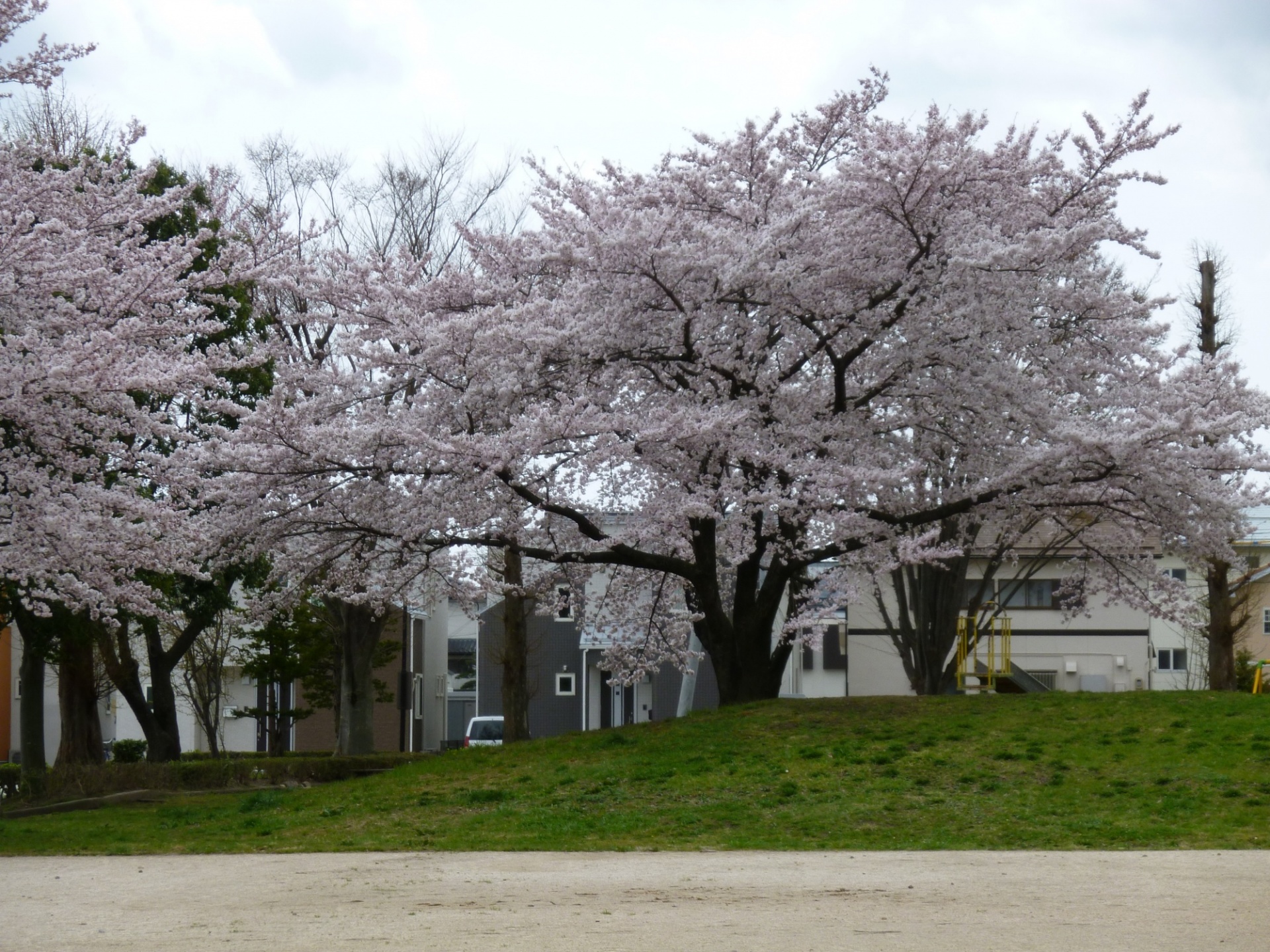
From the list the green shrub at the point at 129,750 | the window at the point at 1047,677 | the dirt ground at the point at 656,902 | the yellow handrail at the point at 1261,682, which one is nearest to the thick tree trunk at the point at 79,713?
the green shrub at the point at 129,750

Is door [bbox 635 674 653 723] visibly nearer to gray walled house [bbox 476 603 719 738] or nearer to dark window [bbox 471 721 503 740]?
gray walled house [bbox 476 603 719 738]

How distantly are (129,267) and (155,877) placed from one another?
6005 millimetres

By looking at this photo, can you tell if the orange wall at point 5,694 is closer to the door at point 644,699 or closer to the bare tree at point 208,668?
the bare tree at point 208,668

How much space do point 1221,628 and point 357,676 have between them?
14879mm

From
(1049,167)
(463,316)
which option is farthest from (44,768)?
(1049,167)

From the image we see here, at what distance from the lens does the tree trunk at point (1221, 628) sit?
71.0 feet

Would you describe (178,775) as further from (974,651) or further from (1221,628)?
(1221,628)

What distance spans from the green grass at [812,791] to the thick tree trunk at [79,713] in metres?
4.54

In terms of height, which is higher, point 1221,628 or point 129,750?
point 1221,628

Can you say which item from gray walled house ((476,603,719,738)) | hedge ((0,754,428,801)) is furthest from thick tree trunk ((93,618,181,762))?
gray walled house ((476,603,719,738))

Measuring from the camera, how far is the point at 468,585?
17.5m

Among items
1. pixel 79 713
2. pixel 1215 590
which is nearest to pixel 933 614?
pixel 1215 590

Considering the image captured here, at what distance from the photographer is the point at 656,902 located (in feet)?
25.8

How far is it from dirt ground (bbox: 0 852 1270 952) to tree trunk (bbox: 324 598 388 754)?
1452cm
